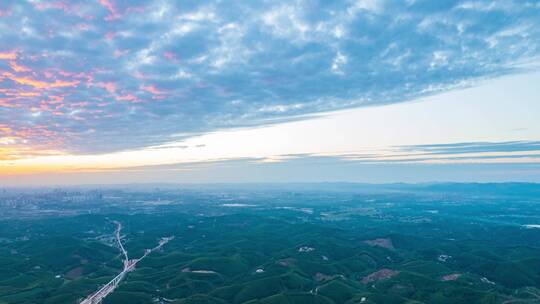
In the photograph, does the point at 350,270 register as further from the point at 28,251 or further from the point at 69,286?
the point at 28,251

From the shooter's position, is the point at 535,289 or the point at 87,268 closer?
the point at 535,289

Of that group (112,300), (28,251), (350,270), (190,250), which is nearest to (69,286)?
(112,300)

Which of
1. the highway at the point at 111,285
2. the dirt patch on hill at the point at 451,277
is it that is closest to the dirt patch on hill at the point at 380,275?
the dirt patch on hill at the point at 451,277

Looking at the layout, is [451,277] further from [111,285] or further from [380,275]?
[111,285]

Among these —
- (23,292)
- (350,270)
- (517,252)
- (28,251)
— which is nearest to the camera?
(23,292)

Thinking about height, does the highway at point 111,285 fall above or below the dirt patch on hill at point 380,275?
above

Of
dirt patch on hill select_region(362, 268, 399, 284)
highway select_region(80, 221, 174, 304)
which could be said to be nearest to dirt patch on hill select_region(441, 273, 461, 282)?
dirt patch on hill select_region(362, 268, 399, 284)

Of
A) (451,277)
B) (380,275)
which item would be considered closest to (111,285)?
(380,275)

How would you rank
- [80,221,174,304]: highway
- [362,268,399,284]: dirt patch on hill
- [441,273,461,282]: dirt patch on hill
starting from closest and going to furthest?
[80,221,174,304]: highway
[441,273,461,282]: dirt patch on hill
[362,268,399,284]: dirt patch on hill

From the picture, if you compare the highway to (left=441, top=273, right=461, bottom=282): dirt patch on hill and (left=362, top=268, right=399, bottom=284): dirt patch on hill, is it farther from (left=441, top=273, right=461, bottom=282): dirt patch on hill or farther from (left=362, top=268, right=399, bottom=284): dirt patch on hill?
(left=441, top=273, right=461, bottom=282): dirt patch on hill

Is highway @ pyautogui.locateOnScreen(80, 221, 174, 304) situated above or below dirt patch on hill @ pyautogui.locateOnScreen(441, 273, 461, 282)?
above

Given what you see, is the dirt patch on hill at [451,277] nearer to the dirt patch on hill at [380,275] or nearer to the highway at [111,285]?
the dirt patch on hill at [380,275]
